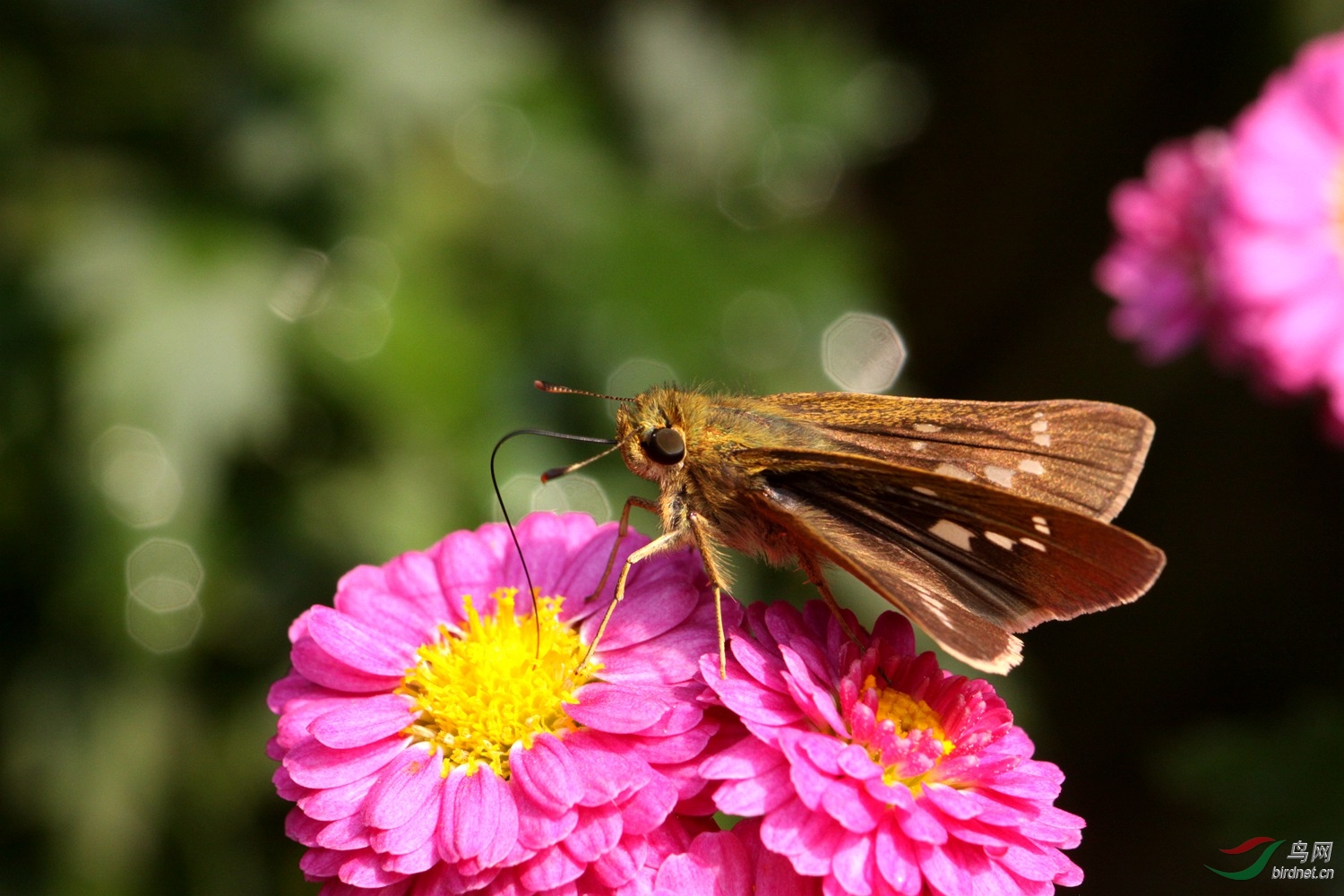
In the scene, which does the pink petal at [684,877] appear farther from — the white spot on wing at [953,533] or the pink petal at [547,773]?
the white spot on wing at [953,533]

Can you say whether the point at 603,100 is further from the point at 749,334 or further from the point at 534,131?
the point at 749,334

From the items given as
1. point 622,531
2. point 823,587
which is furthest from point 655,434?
point 823,587

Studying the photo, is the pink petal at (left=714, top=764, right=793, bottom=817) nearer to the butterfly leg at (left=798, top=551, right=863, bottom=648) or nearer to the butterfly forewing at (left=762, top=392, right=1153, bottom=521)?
the butterfly leg at (left=798, top=551, right=863, bottom=648)

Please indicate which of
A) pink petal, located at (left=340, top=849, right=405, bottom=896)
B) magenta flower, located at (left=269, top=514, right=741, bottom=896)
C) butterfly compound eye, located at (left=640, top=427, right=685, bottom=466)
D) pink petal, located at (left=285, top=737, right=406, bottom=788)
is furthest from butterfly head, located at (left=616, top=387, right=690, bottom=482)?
pink petal, located at (left=340, top=849, right=405, bottom=896)

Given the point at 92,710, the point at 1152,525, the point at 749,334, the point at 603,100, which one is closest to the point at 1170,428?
the point at 1152,525

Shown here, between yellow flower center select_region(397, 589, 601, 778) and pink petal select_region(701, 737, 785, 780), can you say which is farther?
yellow flower center select_region(397, 589, 601, 778)

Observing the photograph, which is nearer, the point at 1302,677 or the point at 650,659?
the point at 650,659

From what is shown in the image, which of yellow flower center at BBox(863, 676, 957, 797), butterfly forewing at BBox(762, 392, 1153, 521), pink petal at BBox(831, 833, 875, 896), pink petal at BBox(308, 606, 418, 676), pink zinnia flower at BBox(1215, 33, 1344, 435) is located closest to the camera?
pink petal at BBox(831, 833, 875, 896)
